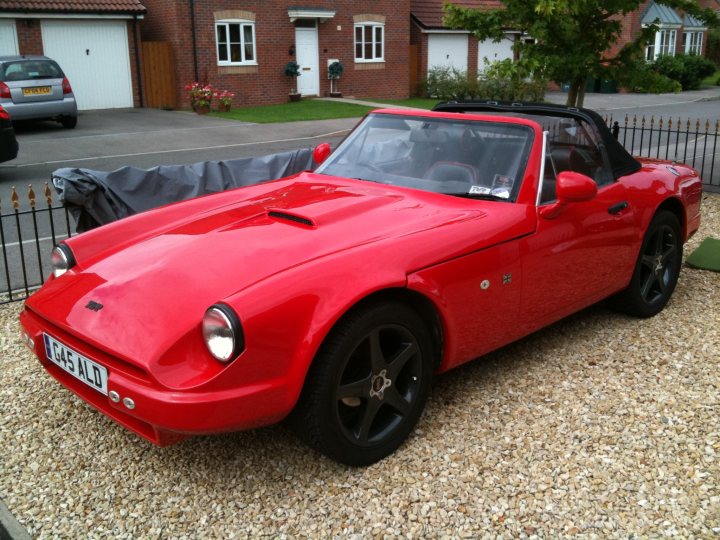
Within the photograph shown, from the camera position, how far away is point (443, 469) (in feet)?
11.1

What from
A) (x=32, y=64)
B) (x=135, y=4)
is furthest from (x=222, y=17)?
(x=32, y=64)

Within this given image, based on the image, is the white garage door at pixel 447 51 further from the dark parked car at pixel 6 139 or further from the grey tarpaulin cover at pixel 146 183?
the grey tarpaulin cover at pixel 146 183

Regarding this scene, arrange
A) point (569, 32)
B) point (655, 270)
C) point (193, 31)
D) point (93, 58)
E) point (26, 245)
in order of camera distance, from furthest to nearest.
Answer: point (193, 31)
point (93, 58)
point (569, 32)
point (26, 245)
point (655, 270)

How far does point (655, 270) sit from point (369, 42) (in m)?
24.6

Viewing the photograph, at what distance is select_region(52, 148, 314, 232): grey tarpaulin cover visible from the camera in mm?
5711

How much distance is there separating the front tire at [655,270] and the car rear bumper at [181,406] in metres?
3.11

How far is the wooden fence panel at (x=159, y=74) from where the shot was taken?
23.7 meters

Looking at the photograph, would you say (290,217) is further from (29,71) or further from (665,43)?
(665,43)

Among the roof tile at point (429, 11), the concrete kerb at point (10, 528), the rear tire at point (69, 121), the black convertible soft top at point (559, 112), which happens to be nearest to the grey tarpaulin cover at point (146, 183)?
the black convertible soft top at point (559, 112)

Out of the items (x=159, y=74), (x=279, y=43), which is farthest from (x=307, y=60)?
(x=159, y=74)

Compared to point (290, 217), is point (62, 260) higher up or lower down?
lower down

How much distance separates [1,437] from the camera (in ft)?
12.2

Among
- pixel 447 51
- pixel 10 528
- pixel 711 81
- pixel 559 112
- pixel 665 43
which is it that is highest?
pixel 665 43

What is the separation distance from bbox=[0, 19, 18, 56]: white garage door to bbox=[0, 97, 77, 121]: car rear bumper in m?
4.24
